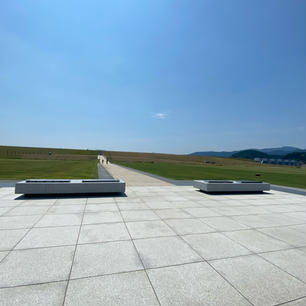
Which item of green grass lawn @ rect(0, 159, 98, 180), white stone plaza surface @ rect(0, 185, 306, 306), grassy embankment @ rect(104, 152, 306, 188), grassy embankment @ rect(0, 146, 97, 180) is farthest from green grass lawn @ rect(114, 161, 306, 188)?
white stone plaza surface @ rect(0, 185, 306, 306)

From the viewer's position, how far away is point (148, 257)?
3791 millimetres

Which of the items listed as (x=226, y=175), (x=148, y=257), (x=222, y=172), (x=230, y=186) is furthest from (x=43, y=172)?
(x=222, y=172)

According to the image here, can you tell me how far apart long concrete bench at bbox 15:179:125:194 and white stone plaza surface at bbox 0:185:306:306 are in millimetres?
1541

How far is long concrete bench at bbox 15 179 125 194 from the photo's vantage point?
854 centimetres

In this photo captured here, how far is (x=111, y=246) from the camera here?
13.8 feet

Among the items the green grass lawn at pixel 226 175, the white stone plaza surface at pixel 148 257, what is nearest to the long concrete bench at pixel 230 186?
the white stone plaza surface at pixel 148 257

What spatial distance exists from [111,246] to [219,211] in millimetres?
5035

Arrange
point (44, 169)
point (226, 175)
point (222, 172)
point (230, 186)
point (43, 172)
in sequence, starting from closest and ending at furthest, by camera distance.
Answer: point (230, 186), point (43, 172), point (44, 169), point (226, 175), point (222, 172)

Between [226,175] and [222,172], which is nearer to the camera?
[226,175]

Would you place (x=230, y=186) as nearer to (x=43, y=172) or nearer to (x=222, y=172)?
(x=43, y=172)

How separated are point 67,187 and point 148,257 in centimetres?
676

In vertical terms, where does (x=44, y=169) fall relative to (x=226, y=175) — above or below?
above

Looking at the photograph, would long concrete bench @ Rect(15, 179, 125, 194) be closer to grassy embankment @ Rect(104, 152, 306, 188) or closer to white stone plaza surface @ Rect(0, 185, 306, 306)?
white stone plaza surface @ Rect(0, 185, 306, 306)

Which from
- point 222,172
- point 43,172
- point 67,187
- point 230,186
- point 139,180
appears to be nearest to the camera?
point 67,187
